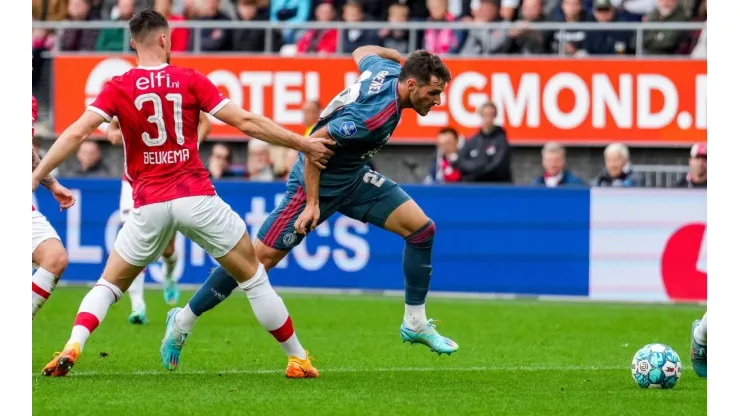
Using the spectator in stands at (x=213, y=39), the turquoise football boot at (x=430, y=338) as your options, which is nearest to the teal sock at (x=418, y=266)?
the turquoise football boot at (x=430, y=338)

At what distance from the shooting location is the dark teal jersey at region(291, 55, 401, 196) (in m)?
9.45

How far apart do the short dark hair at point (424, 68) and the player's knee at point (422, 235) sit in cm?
119

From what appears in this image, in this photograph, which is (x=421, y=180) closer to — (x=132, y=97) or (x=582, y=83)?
(x=582, y=83)

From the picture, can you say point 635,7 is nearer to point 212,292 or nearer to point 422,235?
point 422,235

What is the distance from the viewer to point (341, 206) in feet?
33.1

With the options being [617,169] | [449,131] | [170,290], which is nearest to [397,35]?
[449,131]

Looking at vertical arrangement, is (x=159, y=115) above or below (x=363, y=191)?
above

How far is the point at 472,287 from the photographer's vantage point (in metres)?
16.6

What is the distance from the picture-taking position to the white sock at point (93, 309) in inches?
342

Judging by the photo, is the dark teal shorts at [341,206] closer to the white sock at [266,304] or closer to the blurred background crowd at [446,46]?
the white sock at [266,304]

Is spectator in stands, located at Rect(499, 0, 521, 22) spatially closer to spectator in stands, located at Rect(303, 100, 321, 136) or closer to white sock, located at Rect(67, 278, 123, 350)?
spectator in stands, located at Rect(303, 100, 321, 136)

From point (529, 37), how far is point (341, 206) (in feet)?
30.4
